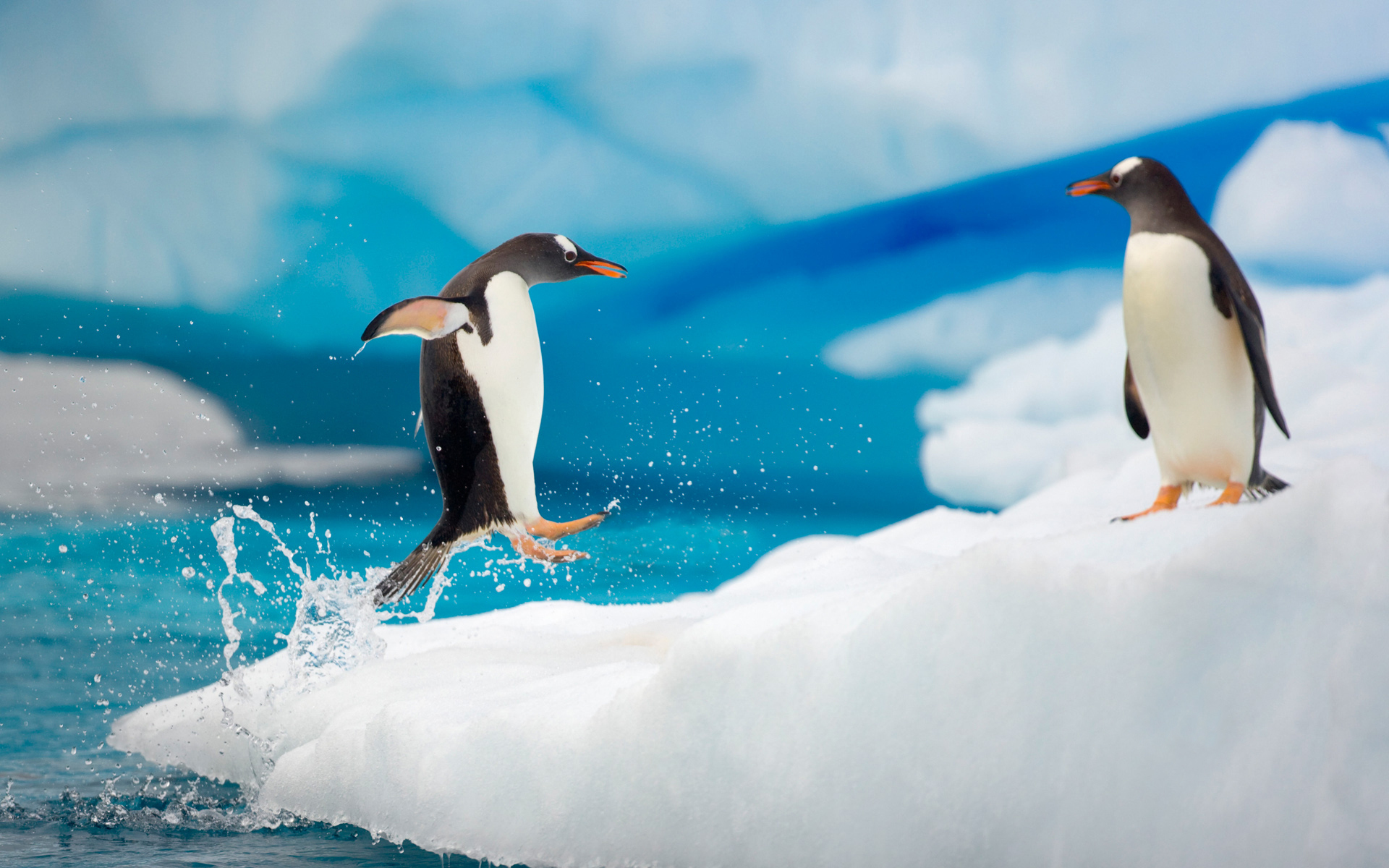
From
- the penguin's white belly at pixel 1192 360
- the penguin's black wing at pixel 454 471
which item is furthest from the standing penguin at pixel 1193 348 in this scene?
the penguin's black wing at pixel 454 471

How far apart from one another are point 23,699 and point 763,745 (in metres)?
3.69

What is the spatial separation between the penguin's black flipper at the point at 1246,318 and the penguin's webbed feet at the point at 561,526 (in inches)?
→ 70.0

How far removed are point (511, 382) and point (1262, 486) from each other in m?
2.22

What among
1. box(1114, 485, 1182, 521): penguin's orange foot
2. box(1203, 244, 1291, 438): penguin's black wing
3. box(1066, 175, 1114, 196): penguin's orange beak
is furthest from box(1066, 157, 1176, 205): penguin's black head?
box(1114, 485, 1182, 521): penguin's orange foot

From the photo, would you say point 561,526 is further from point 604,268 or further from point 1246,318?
point 1246,318

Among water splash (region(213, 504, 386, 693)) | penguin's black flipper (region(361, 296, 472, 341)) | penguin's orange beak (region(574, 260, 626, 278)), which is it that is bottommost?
water splash (region(213, 504, 386, 693))

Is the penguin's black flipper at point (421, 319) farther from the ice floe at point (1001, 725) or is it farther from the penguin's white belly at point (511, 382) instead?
the ice floe at point (1001, 725)

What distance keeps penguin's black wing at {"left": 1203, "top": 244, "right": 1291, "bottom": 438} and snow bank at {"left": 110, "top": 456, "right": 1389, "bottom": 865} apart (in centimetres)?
96

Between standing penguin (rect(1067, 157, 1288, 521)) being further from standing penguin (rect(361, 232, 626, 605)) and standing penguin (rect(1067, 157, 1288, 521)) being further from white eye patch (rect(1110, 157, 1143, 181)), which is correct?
standing penguin (rect(361, 232, 626, 605))

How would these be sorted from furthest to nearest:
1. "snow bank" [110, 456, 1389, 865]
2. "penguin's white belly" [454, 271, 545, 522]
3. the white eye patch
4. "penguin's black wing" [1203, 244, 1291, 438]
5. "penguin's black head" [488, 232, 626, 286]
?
1. "penguin's black head" [488, 232, 626, 286]
2. "penguin's white belly" [454, 271, 545, 522]
3. the white eye patch
4. "penguin's black wing" [1203, 244, 1291, 438]
5. "snow bank" [110, 456, 1389, 865]

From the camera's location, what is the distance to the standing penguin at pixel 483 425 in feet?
9.92

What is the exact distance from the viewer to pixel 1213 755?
1.35 metres

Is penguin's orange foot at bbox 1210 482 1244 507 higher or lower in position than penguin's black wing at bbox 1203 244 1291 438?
lower

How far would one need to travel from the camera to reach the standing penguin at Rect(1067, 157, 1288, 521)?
259 centimetres
